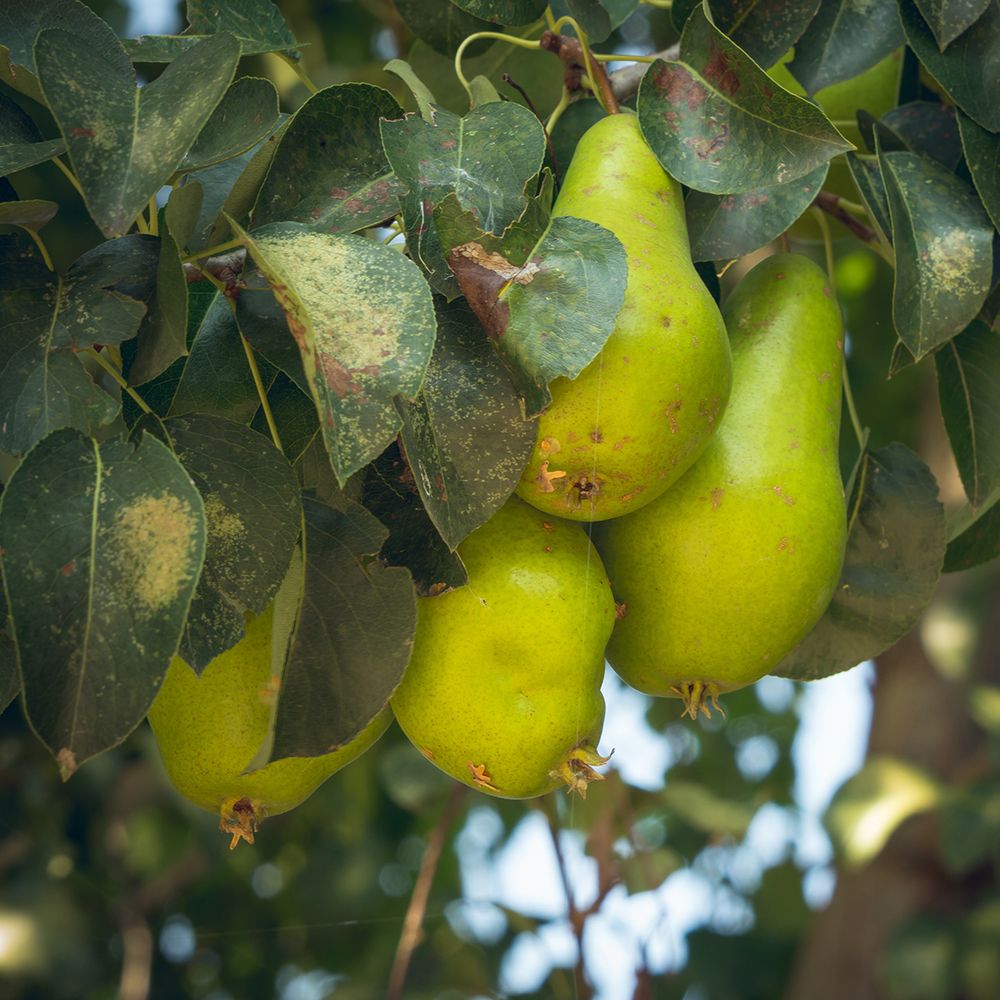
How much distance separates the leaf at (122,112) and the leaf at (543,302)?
0.15 meters

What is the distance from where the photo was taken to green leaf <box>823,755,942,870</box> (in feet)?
7.29

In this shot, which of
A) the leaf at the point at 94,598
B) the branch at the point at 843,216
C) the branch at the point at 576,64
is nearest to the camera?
the leaf at the point at 94,598

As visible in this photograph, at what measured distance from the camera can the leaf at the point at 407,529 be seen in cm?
75

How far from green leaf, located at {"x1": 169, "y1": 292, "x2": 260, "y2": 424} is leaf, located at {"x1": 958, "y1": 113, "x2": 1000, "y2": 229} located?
0.48 metres

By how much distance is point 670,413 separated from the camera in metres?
0.72

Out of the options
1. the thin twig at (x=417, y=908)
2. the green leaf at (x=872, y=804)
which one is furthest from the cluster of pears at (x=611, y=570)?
the green leaf at (x=872, y=804)

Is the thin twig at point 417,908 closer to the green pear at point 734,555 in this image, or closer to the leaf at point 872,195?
the green pear at point 734,555

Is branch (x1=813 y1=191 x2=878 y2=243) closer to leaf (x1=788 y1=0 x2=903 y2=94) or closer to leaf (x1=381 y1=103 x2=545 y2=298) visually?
leaf (x1=788 y1=0 x2=903 y2=94)

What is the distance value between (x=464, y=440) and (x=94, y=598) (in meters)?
0.20

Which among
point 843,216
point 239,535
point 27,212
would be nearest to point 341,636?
point 239,535

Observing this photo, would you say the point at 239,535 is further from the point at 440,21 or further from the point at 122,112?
the point at 440,21

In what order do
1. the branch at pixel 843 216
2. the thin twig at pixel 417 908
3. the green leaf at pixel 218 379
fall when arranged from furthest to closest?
the thin twig at pixel 417 908
the branch at pixel 843 216
the green leaf at pixel 218 379

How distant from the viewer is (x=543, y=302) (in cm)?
67

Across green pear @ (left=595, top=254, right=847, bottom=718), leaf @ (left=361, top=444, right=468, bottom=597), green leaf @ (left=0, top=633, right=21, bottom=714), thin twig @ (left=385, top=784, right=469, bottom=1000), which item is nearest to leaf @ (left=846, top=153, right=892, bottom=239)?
green pear @ (left=595, top=254, right=847, bottom=718)
